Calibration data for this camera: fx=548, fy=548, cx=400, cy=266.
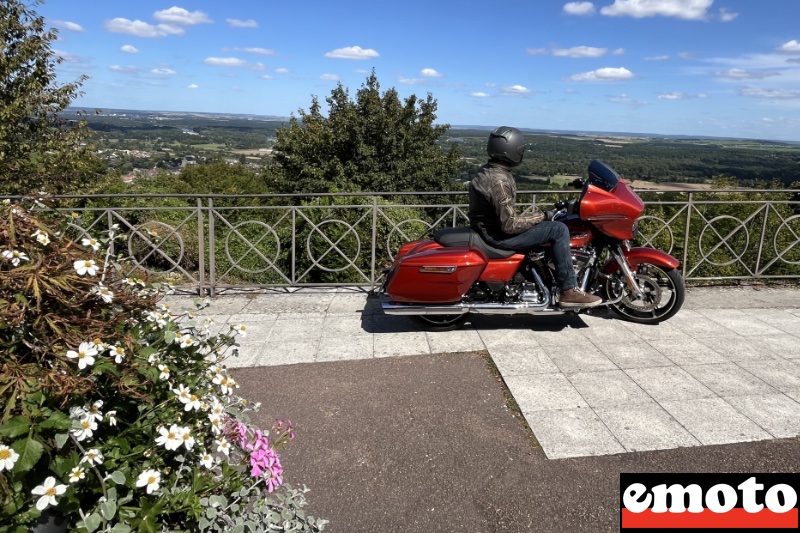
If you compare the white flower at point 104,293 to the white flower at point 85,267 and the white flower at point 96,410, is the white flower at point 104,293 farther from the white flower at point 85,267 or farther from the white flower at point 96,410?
the white flower at point 96,410

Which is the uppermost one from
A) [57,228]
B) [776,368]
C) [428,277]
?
[57,228]

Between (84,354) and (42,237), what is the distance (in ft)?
1.23

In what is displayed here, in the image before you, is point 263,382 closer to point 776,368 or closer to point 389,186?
point 776,368

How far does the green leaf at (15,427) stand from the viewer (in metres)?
1.26

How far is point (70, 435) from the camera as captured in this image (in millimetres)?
1409

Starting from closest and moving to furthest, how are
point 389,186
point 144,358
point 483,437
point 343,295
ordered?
point 144,358 < point 483,437 < point 343,295 < point 389,186

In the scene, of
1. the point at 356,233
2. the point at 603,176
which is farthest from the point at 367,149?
the point at 603,176

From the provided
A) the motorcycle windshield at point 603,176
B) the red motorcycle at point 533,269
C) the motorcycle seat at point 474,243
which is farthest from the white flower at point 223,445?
the motorcycle windshield at point 603,176

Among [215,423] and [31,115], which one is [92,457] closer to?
[215,423]

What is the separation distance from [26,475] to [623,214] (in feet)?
14.2

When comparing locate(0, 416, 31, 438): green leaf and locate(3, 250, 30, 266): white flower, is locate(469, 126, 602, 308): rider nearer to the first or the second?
locate(3, 250, 30, 266): white flower

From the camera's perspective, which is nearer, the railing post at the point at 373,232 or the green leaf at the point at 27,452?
the green leaf at the point at 27,452

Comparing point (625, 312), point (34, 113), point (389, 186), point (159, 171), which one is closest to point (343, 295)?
point (625, 312)

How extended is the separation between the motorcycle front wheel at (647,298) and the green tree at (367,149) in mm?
15702
